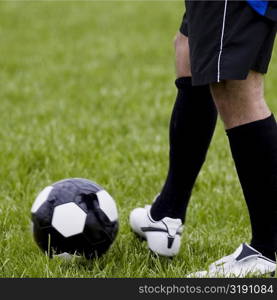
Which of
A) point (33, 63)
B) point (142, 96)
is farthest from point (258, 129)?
point (33, 63)

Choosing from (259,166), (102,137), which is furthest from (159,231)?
(102,137)

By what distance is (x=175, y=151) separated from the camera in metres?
3.19

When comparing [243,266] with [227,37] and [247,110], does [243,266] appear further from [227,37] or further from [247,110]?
[227,37]

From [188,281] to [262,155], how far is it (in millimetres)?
585

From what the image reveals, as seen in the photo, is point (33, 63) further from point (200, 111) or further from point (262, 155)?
point (262, 155)

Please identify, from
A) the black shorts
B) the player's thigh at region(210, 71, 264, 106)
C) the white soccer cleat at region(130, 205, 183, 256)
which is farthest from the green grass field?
the black shorts

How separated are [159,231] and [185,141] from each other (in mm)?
457

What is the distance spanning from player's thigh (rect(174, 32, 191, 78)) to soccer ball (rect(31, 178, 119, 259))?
2.25 feet

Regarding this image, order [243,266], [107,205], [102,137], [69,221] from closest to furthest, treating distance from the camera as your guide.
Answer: [243,266], [69,221], [107,205], [102,137]

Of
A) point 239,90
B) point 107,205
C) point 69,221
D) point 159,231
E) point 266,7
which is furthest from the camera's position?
point 159,231

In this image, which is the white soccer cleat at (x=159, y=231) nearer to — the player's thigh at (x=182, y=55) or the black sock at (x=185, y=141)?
the black sock at (x=185, y=141)

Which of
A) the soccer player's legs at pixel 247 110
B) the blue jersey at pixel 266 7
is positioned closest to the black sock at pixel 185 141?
the soccer player's legs at pixel 247 110

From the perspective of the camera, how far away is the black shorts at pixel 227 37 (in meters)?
2.43

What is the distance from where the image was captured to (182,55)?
3072mm
